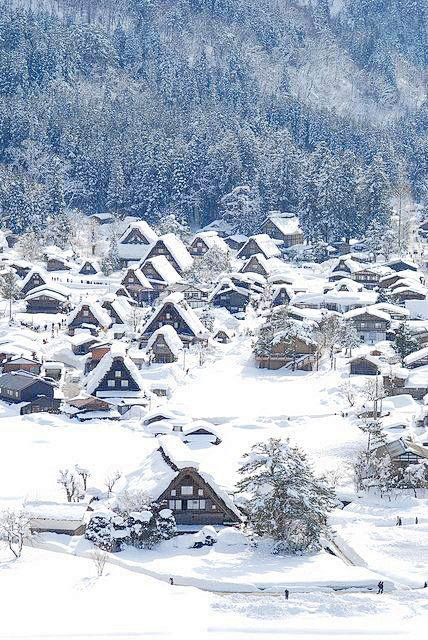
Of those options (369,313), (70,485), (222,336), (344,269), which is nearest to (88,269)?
(344,269)

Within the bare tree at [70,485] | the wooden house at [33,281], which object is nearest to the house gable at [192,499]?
the bare tree at [70,485]

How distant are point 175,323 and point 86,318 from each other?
4.31 metres

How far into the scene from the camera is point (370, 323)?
4888 cm

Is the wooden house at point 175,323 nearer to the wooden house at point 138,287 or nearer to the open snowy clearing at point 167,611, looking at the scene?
the wooden house at point 138,287

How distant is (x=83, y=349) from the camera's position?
44.9m

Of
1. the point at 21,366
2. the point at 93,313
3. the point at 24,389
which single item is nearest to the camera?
the point at 24,389

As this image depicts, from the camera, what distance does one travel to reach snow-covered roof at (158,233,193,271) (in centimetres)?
6203

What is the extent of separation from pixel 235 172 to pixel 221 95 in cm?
2718

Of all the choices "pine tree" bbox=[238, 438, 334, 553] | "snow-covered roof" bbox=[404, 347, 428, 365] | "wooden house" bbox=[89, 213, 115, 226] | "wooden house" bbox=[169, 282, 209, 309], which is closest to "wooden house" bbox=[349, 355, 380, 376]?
"snow-covered roof" bbox=[404, 347, 428, 365]

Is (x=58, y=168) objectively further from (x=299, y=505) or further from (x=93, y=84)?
(x=299, y=505)

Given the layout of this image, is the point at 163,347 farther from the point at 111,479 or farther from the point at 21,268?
the point at 21,268

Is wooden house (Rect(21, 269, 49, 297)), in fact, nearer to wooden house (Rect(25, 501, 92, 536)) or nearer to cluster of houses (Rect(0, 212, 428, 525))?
cluster of houses (Rect(0, 212, 428, 525))

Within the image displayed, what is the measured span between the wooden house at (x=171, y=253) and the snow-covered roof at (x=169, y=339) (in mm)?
16955

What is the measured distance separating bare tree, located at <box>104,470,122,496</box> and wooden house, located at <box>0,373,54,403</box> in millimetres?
8971
